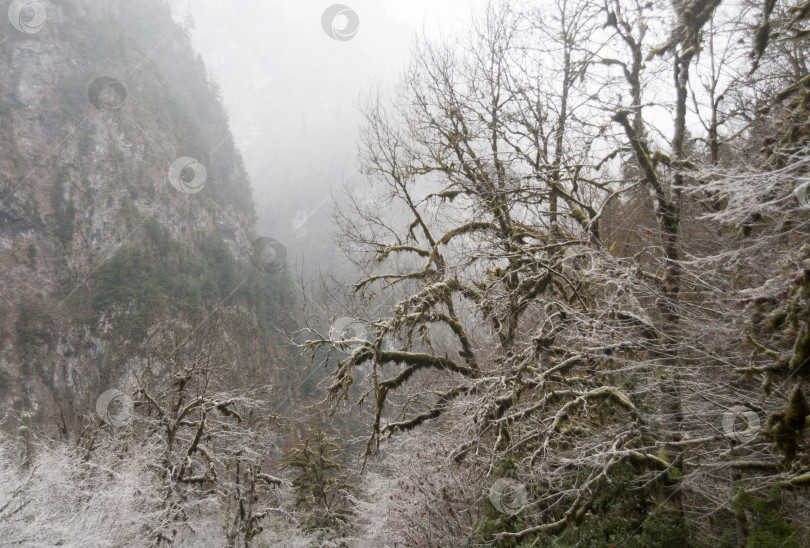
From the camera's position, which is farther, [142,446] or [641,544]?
[142,446]

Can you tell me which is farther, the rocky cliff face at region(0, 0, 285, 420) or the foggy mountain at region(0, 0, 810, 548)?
the rocky cliff face at region(0, 0, 285, 420)

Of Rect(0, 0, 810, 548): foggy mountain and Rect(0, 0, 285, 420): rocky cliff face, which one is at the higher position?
Rect(0, 0, 285, 420): rocky cliff face

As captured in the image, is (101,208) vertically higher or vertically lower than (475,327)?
higher

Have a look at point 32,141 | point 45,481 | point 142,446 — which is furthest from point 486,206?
point 32,141

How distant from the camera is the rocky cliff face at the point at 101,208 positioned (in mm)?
42906

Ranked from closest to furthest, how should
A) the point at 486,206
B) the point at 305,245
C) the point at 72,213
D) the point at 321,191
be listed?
1. the point at 486,206
2. the point at 72,213
3. the point at 305,245
4. the point at 321,191

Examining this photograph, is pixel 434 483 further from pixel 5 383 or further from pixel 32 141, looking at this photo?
pixel 32 141

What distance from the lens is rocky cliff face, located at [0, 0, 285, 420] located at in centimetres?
4291

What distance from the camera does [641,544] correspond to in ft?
15.6

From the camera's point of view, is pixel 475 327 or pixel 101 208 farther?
pixel 101 208

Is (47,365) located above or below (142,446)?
above

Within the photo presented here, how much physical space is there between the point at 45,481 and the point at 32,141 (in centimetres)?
5842

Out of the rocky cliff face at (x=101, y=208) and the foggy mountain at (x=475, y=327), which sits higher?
the rocky cliff face at (x=101, y=208)

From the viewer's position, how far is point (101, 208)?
51688mm
